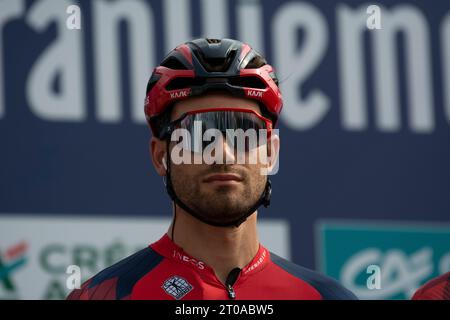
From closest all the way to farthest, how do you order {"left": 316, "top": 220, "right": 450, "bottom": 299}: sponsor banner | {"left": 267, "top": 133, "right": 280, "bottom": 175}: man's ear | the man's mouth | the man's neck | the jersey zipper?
the man's mouth → the jersey zipper → the man's neck → {"left": 267, "top": 133, "right": 280, "bottom": 175}: man's ear → {"left": 316, "top": 220, "right": 450, "bottom": 299}: sponsor banner

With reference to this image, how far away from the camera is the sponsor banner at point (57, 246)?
10398 mm

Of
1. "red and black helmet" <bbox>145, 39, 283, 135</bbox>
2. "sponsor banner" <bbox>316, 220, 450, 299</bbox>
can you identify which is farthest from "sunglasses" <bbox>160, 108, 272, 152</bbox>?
"sponsor banner" <bbox>316, 220, 450, 299</bbox>

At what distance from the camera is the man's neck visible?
707 cm

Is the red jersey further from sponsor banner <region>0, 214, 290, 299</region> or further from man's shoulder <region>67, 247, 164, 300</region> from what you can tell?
sponsor banner <region>0, 214, 290, 299</region>

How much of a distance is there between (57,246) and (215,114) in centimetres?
384

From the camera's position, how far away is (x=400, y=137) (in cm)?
1170

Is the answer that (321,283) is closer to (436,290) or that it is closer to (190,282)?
(436,290)

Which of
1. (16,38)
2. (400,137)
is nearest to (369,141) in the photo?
(400,137)

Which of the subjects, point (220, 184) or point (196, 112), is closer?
point (220, 184)

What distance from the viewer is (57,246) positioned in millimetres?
10500

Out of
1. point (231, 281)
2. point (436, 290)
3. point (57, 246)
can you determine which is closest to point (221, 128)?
point (231, 281)

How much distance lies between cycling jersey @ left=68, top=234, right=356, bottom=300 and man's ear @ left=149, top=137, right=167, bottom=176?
14.7 inches

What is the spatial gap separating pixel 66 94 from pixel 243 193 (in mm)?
4319
